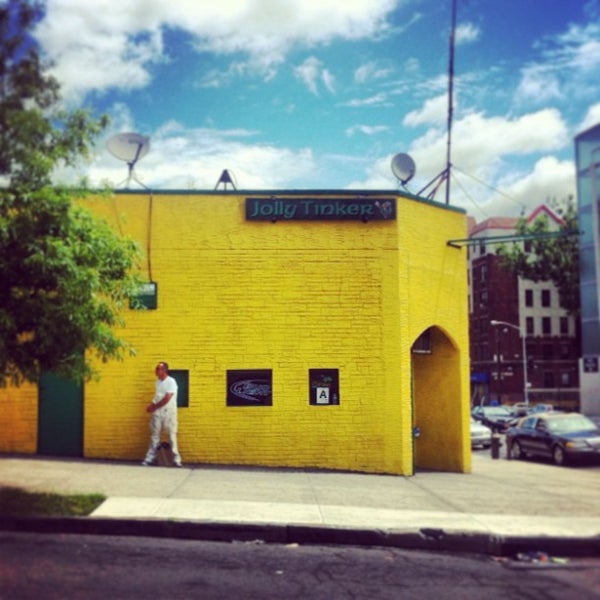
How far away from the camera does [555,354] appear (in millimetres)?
72125

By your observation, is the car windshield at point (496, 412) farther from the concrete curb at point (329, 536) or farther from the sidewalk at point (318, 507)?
the concrete curb at point (329, 536)

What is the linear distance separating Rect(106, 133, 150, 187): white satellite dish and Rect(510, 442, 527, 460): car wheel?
15252 mm

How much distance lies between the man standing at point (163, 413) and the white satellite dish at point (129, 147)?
14.4 ft

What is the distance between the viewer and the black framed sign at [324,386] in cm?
1315

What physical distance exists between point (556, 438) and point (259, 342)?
11476mm

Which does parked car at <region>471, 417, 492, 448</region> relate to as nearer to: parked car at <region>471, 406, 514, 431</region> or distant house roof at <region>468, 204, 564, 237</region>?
parked car at <region>471, 406, 514, 431</region>

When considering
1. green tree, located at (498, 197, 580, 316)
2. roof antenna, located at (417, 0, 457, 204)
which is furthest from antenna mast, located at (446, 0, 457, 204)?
green tree, located at (498, 197, 580, 316)

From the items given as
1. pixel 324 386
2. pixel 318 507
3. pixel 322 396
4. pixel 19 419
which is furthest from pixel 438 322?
pixel 19 419

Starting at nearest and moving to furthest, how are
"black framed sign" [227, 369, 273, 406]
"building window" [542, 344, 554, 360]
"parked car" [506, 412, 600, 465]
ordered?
"black framed sign" [227, 369, 273, 406], "parked car" [506, 412, 600, 465], "building window" [542, 344, 554, 360]

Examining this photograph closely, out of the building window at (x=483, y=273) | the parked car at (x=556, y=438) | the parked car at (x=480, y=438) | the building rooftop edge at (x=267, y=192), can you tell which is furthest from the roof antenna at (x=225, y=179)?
the building window at (x=483, y=273)

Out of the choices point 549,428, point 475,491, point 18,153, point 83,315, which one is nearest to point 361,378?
point 475,491

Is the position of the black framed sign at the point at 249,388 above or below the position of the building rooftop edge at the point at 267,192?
below

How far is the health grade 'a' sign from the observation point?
13.3 m

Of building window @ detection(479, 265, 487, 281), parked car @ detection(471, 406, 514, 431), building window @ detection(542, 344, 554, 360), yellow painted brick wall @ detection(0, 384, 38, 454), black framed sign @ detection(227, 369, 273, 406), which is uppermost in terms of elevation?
building window @ detection(479, 265, 487, 281)
